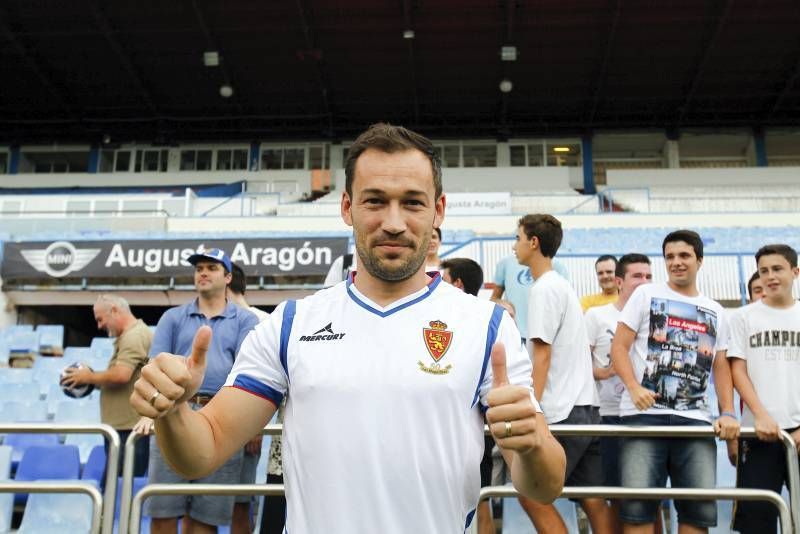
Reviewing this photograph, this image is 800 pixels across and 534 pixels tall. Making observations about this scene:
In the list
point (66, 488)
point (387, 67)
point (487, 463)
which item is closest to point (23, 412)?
point (66, 488)

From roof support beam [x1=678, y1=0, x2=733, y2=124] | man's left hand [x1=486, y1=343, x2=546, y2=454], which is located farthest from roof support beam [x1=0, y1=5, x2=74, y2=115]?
man's left hand [x1=486, y1=343, x2=546, y2=454]

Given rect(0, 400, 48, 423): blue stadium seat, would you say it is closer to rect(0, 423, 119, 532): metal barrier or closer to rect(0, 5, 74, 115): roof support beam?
rect(0, 423, 119, 532): metal barrier

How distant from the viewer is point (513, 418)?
4.52ft

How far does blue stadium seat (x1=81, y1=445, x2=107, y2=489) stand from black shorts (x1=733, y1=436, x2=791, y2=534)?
4.30 metres

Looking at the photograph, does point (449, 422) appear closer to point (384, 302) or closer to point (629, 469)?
point (384, 302)

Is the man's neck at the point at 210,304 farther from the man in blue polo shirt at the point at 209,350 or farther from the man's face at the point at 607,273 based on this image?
the man's face at the point at 607,273

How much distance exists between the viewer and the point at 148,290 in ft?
48.2

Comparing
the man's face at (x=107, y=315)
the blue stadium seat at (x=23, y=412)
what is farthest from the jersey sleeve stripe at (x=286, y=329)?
the blue stadium seat at (x=23, y=412)

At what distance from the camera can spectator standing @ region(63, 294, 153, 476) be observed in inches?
170

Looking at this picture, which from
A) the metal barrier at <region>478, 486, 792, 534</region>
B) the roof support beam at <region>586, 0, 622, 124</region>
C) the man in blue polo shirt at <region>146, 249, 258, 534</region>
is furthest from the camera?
the roof support beam at <region>586, 0, 622, 124</region>

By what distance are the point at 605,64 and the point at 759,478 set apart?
Answer: 2065 centimetres

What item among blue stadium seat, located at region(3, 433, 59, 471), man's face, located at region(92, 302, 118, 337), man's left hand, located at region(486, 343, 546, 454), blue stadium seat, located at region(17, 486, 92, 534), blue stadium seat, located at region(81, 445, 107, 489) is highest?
man's face, located at region(92, 302, 118, 337)

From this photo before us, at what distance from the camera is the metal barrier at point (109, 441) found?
135 inches

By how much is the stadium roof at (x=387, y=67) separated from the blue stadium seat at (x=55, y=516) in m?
17.8
